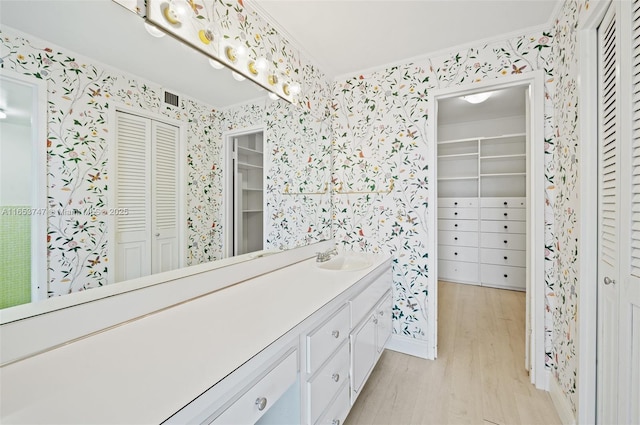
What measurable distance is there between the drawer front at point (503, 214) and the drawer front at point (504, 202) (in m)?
0.06

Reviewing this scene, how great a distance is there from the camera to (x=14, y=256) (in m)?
0.75

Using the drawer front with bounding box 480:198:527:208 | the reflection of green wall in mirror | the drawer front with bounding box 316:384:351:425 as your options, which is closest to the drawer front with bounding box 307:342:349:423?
the drawer front with bounding box 316:384:351:425

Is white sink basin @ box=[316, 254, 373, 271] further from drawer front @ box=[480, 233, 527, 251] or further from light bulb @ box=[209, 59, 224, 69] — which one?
drawer front @ box=[480, 233, 527, 251]

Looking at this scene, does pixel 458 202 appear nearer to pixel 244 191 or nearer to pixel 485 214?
pixel 485 214

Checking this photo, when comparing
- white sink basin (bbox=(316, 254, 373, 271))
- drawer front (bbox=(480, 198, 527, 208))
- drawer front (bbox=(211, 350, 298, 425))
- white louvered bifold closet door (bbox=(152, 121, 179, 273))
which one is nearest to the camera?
drawer front (bbox=(211, 350, 298, 425))

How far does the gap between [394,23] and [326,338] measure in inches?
78.5

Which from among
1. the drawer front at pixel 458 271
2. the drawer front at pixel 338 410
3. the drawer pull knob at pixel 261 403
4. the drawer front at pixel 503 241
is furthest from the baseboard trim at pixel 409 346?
the drawer front at pixel 503 241

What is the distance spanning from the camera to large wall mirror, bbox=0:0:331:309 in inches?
30.8

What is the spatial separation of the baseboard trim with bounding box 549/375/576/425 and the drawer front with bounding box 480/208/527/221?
2.61 metres

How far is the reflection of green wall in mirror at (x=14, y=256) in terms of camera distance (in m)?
0.72

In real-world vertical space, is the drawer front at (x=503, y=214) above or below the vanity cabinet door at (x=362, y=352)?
above

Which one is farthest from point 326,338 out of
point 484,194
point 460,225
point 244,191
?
point 484,194

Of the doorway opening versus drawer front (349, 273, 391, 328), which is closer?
drawer front (349, 273, 391, 328)

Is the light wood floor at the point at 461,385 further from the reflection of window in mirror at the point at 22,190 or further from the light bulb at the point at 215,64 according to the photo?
the light bulb at the point at 215,64
